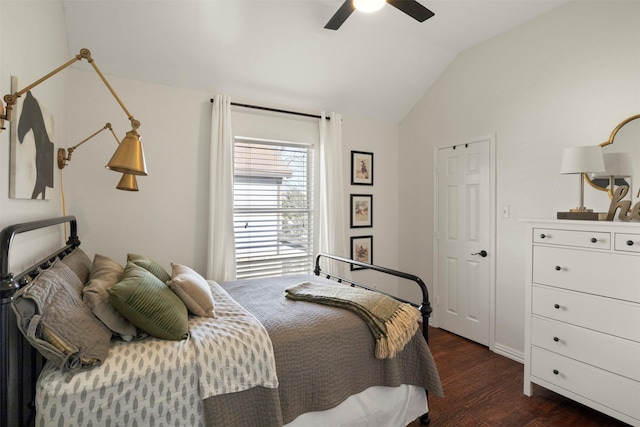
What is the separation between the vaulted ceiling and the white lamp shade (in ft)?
4.48

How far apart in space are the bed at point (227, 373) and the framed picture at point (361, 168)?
7.27 feet

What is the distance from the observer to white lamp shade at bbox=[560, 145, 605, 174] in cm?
220

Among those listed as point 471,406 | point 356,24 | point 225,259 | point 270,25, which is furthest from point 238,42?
point 471,406

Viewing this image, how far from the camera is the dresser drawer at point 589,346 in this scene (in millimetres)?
1890

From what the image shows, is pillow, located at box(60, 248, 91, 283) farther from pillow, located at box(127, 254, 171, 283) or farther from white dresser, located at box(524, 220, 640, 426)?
white dresser, located at box(524, 220, 640, 426)

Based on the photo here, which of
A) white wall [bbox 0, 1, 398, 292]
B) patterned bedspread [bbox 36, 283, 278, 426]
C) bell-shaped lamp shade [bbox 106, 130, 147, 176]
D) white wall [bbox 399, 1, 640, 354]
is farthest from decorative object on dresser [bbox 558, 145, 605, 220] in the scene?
white wall [bbox 0, 1, 398, 292]

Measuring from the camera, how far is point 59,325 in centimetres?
123

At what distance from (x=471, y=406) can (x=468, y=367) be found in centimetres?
62

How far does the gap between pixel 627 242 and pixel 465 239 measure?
1621 millimetres

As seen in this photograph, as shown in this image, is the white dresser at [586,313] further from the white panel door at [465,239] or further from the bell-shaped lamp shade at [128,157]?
the bell-shaped lamp shade at [128,157]

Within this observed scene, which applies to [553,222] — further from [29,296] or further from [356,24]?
[29,296]

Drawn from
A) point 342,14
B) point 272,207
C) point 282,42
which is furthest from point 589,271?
point 282,42

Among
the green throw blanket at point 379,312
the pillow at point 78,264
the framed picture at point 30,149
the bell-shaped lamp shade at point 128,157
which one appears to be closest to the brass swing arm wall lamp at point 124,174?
the framed picture at point 30,149

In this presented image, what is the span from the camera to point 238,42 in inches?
113
